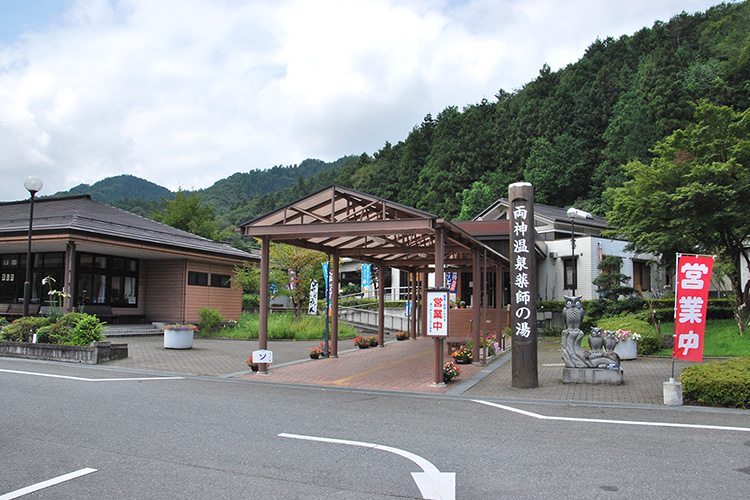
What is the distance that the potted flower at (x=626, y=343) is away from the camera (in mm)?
14141

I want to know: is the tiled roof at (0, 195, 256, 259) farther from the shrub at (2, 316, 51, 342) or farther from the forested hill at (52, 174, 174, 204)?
the forested hill at (52, 174, 174, 204)

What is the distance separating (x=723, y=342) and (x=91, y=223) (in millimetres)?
21284

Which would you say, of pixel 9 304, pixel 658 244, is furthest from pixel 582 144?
pixel 9 304

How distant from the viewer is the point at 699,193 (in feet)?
47.6

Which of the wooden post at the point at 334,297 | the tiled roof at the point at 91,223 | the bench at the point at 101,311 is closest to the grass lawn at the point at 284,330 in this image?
the tiled roof at the point at 91,223

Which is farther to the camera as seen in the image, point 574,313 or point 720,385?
point 574,313

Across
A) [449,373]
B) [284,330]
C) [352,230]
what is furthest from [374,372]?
[284,330]

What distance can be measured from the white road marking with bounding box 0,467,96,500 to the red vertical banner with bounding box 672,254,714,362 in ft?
27.5

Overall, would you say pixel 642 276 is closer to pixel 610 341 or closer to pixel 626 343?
pixel 626 343

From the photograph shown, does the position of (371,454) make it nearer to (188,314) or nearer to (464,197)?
(188,314)

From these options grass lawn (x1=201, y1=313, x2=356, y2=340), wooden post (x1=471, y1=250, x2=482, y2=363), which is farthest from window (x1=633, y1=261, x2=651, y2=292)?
wooden post (x1=471, y1=250, x2=482, y2=363)

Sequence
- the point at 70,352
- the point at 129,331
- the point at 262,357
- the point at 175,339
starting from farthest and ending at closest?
1. the point at 129,331
2. the point at 175,339
3. the point at 70,352
4. the point at 262,357

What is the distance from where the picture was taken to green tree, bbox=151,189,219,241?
1681 inches

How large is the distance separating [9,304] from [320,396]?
Result: 18.8 meters
